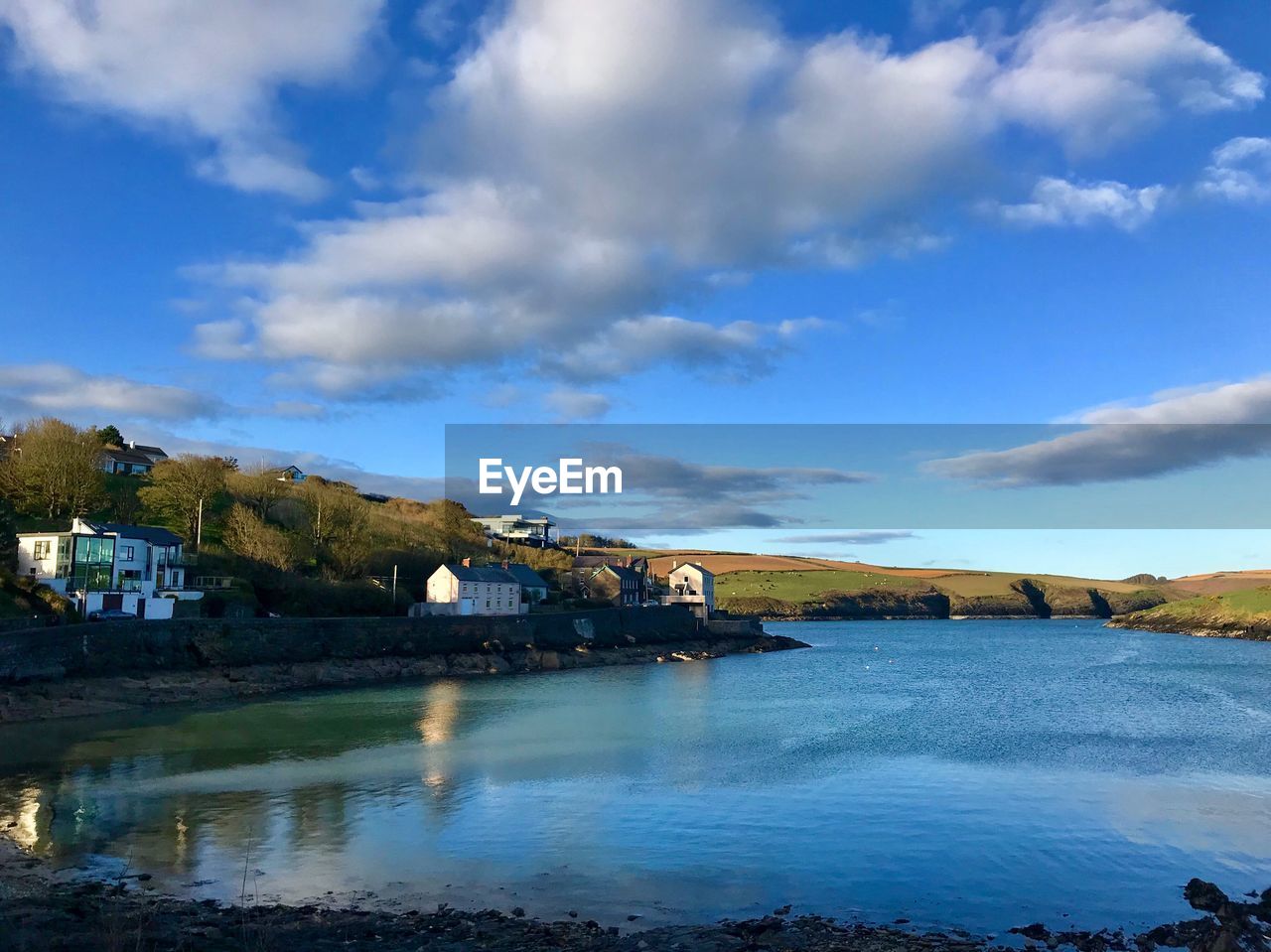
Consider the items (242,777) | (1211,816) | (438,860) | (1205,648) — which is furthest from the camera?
(1205,648)

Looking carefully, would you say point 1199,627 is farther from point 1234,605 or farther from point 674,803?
point 674,803

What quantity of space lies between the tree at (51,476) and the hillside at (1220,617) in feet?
468

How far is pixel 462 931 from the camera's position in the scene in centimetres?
1532

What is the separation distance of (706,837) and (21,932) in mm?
14511

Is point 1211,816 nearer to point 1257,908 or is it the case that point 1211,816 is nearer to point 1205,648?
point 1257,908

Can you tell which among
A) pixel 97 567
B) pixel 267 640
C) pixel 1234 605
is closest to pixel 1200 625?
pixel 1234 605

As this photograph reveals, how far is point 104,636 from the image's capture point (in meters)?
47.6

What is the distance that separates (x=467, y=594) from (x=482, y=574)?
3842 mm

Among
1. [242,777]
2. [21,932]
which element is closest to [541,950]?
[21,932]

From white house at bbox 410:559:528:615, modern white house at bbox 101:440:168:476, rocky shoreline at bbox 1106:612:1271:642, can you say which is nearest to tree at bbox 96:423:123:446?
modern white house at bbox 101:440:168:476

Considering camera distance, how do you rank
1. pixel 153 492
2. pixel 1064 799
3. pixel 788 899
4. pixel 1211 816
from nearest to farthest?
pixel 788 899
pixel 1211 816
pixel 1064 799
pixel 153 492

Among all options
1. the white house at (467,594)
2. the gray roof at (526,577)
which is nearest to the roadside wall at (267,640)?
the white house at (467,594)

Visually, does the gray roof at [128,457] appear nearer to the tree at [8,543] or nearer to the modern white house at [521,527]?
the tree at [8,543]

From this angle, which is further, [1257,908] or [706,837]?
[706,837]
